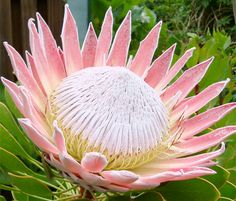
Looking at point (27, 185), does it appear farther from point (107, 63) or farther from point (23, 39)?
point (23, 39)

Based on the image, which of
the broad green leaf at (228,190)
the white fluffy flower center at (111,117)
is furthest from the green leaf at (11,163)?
the broad green leaf at (228,190)

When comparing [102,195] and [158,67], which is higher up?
[158,67]

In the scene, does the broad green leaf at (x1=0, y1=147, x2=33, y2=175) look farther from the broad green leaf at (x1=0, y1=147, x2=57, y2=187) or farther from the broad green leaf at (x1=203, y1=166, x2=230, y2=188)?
the broad green leaf at (x1=203, y1=166, x2=230, y2=188)

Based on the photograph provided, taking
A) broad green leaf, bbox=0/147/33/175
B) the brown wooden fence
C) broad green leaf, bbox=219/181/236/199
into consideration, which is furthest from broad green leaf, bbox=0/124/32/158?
the brown wooden fence

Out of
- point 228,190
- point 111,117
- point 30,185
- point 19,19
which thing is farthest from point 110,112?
point 19,19

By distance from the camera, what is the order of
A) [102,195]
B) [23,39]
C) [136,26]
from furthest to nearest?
[136,26], [23,39], [102,195]

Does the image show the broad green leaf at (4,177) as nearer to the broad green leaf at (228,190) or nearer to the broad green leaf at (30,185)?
the broad green leaf at (30,185)

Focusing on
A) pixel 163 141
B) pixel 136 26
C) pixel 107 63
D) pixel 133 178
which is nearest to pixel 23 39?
pixel 136 26
